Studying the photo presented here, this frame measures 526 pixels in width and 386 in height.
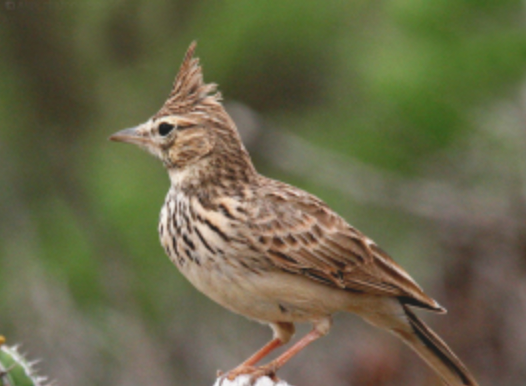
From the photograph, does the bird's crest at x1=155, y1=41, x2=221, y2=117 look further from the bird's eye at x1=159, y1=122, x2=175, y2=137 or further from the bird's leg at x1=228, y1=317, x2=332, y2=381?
the bird's leg at x1=228, y1=317, x2=332, y2=381

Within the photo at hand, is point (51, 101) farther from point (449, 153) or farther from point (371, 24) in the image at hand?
point (449, 153)

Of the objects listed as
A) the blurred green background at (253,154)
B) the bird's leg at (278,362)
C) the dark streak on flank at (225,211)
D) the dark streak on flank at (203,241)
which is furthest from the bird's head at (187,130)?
the blurred green background at (253,154)

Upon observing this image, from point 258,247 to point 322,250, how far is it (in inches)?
15.2

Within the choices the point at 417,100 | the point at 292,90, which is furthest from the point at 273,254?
the point at 292,90

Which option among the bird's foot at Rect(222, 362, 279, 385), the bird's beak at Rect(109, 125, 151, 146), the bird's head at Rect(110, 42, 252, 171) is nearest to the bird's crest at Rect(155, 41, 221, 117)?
the bird's head at Rect(110, 42, 252, 171)

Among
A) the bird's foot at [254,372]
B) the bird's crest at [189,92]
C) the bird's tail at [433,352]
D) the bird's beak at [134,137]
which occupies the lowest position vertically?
the bird's foot at [254,372]

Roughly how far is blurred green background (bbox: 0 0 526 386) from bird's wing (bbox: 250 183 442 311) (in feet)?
9.03

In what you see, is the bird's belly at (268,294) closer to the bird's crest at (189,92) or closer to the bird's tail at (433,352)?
the bird's tail at (433,352)

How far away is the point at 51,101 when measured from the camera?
9867mm

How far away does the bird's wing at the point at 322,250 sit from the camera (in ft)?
16.8

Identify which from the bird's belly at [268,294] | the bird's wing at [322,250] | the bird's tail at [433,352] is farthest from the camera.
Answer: the bird's tail at [433,352]

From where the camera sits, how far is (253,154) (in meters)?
9.15

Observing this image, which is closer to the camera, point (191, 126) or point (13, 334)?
point (191, 126)

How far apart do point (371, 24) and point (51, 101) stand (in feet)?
9.89
